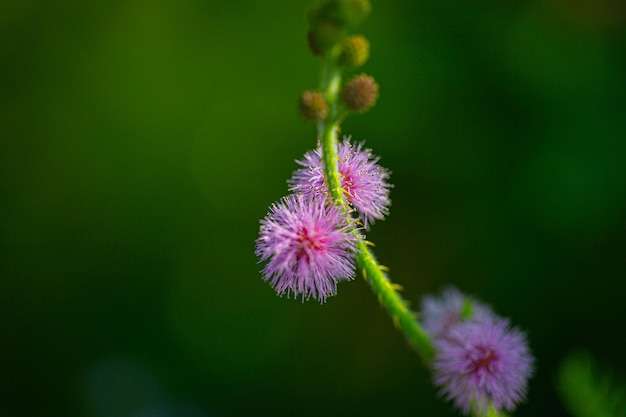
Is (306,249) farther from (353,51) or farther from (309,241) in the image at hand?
(353,51)

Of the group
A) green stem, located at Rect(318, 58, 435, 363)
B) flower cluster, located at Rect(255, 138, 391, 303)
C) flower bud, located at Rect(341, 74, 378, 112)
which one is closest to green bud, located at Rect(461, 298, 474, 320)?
green stem, located at Rect(318, 58, 435, 363)

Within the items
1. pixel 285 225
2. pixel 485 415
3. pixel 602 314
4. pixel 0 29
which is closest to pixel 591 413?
pixel 485 415

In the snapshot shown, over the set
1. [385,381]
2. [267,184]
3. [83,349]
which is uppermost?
[267,184]

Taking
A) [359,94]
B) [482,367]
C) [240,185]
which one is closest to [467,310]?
[482,367]

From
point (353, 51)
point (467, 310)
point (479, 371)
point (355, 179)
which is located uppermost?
point (353, 51)

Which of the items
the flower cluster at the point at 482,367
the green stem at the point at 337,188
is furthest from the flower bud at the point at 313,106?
the flower cluster at the point at 482,367

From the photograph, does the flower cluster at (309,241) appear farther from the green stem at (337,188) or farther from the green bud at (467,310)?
the green bud at (467,310)

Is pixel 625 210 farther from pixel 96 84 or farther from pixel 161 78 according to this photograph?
pixel 96 84

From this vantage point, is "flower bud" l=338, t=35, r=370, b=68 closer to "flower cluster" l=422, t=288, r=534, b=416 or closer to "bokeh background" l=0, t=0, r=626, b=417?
"flower cluster" l=422, t=288, r=534, b=416
